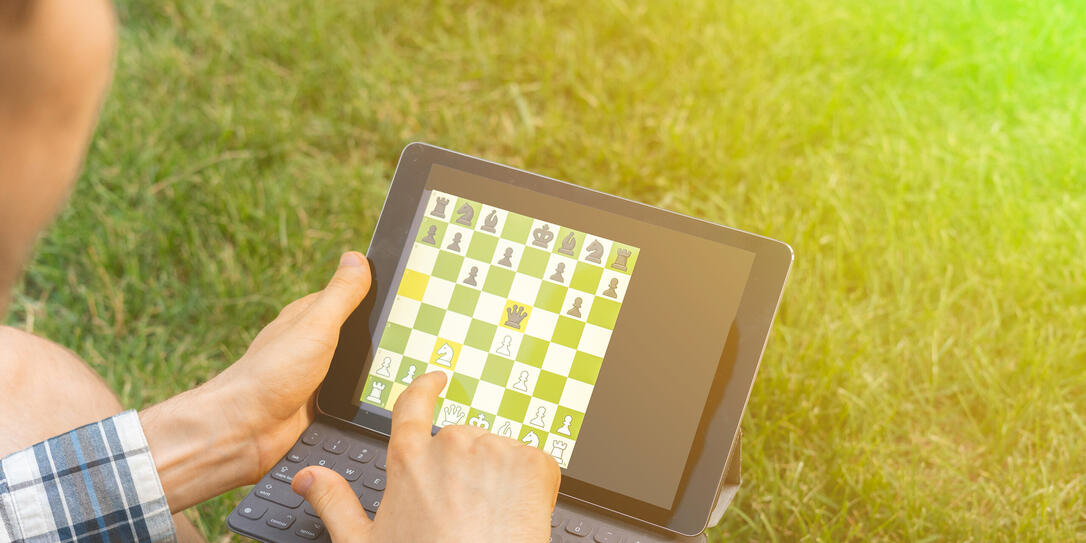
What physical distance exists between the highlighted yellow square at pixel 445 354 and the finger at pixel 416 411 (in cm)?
10

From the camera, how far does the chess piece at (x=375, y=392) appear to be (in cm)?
112

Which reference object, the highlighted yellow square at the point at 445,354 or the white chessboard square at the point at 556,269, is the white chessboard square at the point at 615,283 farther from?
the highlighted yellow square at the point at 445,354

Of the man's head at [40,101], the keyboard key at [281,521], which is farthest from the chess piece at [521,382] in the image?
the man's head at [40,101]

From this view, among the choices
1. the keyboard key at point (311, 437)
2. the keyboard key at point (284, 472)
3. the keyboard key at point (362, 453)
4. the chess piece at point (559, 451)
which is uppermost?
the chess piece at point (559, 451)

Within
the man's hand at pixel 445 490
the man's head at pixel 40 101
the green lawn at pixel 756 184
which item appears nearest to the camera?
the man's head at pixel 40 101

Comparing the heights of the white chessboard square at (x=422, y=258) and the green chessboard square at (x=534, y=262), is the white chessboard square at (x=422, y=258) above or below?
below

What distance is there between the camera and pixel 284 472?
1.08 metres

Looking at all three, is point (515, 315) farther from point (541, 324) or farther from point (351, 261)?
point (351, 261)

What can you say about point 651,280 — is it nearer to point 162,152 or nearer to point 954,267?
point 954,267

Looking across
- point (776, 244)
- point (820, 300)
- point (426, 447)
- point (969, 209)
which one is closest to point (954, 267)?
point (969, 209)

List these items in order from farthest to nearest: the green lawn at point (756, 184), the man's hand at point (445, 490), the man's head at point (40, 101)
Result: the green lawn at point (756, 184) < the man's hand at point (445, 490) < the man's head at point (40, 101)

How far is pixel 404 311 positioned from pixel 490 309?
0.12 metres

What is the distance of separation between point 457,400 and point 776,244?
0.45 m

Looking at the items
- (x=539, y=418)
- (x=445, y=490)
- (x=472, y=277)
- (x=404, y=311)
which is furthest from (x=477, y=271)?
(x=445, y=490)
